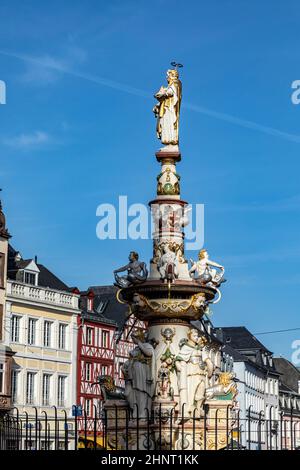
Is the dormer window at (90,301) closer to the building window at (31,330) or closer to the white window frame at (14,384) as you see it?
the building window at (31,330)

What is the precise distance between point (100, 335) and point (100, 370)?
2.49 m

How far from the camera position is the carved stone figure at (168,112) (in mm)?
30031

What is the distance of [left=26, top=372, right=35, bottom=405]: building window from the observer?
66.3 m

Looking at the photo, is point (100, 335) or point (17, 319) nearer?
point (17, 319)

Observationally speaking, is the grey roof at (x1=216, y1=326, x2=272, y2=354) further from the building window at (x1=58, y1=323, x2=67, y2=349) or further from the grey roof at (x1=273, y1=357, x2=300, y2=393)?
the building window at (x1=58, y1=323, x2=67, y2=349)

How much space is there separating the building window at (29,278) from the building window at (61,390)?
632 cm

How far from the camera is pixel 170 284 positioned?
28469 millimetres

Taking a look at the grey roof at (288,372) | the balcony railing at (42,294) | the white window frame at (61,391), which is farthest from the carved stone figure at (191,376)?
the grey roof at (288,372)

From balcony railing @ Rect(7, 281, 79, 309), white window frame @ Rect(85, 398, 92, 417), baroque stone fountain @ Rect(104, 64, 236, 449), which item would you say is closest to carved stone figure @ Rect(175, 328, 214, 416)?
baroque stone fountain @ Rect(104, 64, 236, 449)

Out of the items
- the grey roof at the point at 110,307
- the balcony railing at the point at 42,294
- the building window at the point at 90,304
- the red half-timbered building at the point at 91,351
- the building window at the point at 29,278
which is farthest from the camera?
the grey roof at the point at 110,307
